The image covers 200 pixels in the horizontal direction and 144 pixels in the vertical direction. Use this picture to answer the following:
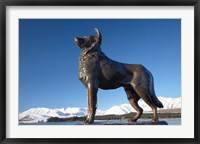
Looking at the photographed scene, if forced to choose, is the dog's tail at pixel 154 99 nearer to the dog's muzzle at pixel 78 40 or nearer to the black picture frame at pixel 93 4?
the black picture frame at pixel 93 4

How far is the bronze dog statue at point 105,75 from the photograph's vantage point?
186 inches

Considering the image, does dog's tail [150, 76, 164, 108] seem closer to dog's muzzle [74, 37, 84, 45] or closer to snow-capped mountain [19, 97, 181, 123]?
snow-capped mountain [19, 97, 181, 123]

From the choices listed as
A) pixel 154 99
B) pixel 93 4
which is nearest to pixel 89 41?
pixel 93 4

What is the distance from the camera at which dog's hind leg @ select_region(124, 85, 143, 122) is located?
16.0 feet

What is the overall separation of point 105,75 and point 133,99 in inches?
14.5

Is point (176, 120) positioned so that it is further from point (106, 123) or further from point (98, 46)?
point (98, 46)

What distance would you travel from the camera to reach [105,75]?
4.77m

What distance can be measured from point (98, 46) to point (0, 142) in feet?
4.06

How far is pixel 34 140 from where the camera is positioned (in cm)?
442

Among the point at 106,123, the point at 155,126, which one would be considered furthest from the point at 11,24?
the point at 155,126

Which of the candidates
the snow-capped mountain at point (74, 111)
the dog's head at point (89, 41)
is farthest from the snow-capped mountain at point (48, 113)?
the dog's head at point (89, 41)

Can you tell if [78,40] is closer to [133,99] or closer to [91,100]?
[91,100]

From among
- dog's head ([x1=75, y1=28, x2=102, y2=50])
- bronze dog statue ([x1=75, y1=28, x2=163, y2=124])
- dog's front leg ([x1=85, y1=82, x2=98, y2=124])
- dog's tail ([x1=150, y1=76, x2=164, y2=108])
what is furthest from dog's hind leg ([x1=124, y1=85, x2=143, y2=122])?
dog's head ([x1=75, y1=28, x2=102, y2=50])

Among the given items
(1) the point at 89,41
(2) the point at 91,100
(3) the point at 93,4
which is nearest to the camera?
(3) the point at 93,4
